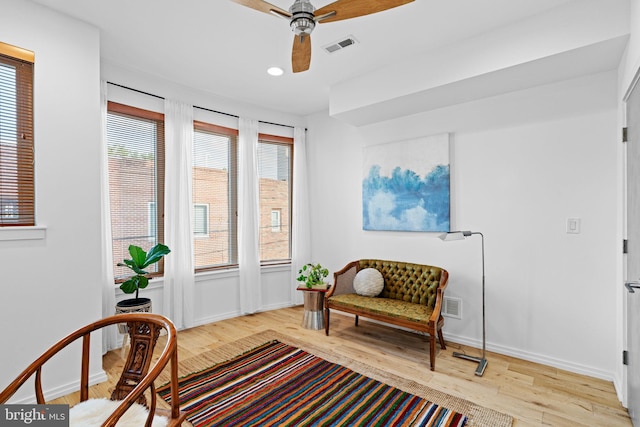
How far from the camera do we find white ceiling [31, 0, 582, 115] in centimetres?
234

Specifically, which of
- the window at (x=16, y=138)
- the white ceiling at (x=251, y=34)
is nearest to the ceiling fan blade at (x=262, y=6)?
the white ceiling at (x=251, y=34)

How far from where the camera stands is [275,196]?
4672 mm

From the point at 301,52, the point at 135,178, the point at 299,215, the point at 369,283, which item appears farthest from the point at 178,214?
the point at 301,52

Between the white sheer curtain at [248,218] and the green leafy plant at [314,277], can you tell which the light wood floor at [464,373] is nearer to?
the white sheer curtain at [248,218]

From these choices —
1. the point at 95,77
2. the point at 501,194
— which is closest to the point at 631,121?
the point at 501,194

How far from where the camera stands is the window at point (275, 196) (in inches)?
180

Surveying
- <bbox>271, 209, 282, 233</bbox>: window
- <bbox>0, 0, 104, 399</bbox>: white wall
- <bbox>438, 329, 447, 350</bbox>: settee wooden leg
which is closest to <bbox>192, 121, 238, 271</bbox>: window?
<bbox>271, 209, 282, 233</bbox>: window

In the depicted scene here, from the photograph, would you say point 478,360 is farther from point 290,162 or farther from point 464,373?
point 290,162

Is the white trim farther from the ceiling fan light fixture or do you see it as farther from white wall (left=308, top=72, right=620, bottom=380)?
white wall (left=308, top=72, right=620, bottom=380)

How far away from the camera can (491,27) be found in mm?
2564

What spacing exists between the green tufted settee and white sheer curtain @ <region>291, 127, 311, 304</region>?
3.63 ft

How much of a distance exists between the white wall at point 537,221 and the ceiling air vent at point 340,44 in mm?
1219

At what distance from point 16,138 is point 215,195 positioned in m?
2.04

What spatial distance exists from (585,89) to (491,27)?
95 cm
